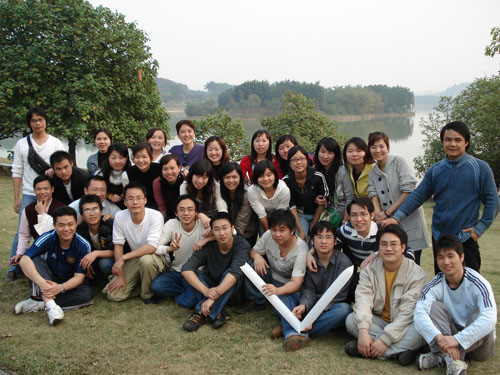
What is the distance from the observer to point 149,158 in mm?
4980

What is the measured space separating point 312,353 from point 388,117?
72.0m

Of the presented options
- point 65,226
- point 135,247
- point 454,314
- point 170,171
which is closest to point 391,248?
point 454,314

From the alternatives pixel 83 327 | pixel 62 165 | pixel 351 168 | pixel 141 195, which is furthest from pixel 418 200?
pixel 62 165

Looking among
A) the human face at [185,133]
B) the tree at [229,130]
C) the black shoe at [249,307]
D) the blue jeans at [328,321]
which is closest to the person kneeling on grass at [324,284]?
the blue jeans at [328,321]

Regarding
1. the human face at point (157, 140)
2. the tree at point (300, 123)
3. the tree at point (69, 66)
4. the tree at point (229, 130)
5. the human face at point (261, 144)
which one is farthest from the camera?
the tree at point (300, 123)

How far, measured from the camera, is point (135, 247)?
14.9 feet

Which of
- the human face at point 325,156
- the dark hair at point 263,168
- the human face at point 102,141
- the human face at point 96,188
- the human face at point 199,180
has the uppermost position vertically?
the human face at point 102,141

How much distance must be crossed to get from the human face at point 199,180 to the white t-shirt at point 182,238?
1.27 feet

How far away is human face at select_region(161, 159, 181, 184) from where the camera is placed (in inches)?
186

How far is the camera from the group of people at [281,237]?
3264 mm

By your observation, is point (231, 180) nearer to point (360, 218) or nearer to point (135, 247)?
point (135, 247)

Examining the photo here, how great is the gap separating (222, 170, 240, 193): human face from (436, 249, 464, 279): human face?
85.7 inches

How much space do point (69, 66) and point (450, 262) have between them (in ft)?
44.7

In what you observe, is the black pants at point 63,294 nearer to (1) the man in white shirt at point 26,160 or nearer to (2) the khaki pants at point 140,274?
(2) the khaki pants at point 140,274
